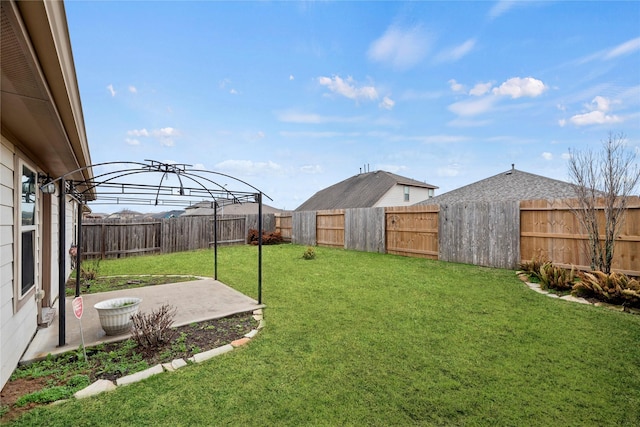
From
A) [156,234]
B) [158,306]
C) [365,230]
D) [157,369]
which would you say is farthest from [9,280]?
[156,234]

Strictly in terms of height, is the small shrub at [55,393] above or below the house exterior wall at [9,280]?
below

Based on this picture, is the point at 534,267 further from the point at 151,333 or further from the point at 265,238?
the point at 265,238

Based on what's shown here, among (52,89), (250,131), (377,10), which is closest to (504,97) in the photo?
(377,10)

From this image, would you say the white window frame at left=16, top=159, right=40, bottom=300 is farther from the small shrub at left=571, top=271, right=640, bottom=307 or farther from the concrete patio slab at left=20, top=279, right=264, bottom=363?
the small shrub at left=571, top=271, right=640, bottom=307

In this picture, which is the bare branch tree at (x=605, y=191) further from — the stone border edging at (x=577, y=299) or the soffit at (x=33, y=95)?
the soffit at (x=33, y=95)

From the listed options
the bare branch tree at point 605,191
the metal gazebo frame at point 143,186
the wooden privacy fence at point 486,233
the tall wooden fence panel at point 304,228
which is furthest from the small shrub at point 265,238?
the bare branch tree at point 605,191

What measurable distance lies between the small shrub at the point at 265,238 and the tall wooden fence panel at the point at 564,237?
10177 millimetres

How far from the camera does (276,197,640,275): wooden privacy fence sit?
5645 millimetres

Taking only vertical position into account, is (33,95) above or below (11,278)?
above

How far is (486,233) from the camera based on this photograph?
287 inches

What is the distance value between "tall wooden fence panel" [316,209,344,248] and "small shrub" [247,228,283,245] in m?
2.41

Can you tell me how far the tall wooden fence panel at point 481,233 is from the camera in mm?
6809

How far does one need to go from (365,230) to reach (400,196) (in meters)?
10.0

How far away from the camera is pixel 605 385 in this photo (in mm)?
2371
